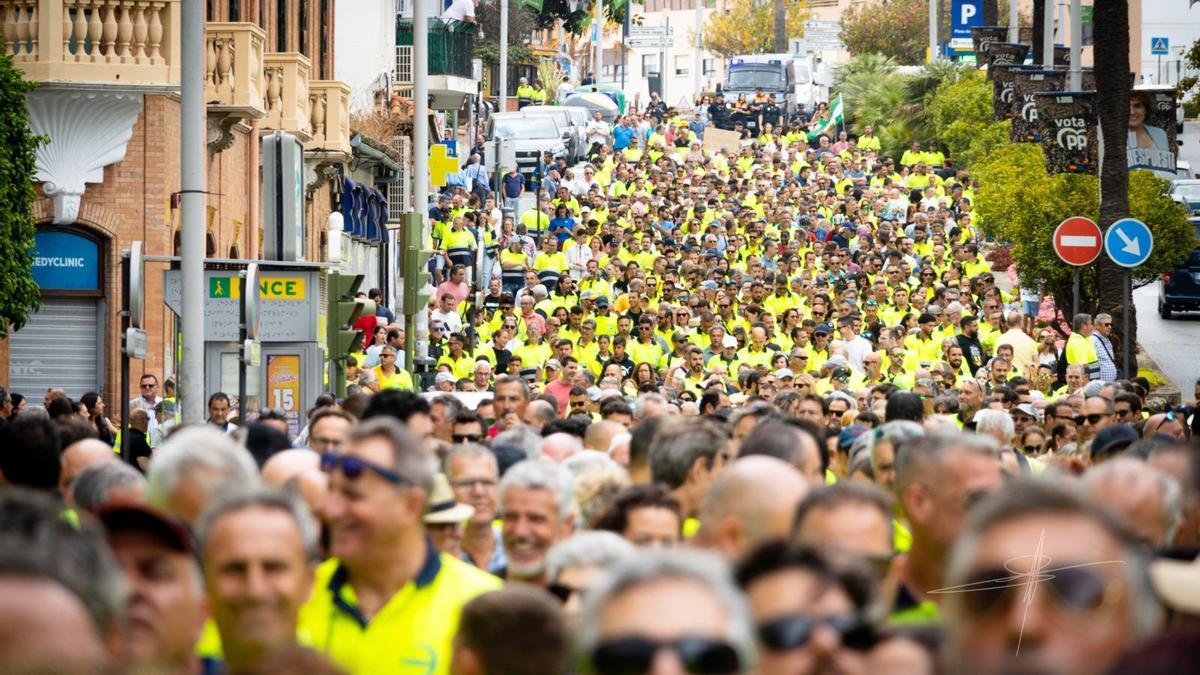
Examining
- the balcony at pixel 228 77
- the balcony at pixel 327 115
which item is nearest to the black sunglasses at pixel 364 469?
the balcony at pixel 228 77

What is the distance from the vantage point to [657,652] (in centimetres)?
400

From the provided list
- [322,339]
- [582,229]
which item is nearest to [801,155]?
[582,229]

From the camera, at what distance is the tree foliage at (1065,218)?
30562 mm

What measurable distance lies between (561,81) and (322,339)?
235ft

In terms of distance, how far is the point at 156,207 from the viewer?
26188 millimetres

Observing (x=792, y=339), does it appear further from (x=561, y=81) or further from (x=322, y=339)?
(x=561, y=81)

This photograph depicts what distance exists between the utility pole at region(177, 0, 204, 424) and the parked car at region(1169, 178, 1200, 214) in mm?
30334

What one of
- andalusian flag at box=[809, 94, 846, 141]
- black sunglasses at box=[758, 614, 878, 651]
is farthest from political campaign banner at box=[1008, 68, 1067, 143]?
andalusian flag at box=[809, 94, 846, 141]

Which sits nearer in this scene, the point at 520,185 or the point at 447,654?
the point at 447,654

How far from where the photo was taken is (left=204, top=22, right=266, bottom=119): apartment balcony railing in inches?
1074

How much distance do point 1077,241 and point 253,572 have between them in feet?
61.0

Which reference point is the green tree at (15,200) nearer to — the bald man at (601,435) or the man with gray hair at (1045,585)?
the bald man at (601,435)

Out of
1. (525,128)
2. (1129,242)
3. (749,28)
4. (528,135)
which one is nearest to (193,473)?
(1129,242)

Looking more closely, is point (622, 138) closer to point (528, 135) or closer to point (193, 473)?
point (528, 135)
